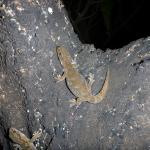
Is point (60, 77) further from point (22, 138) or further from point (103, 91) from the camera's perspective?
point (22, 138)

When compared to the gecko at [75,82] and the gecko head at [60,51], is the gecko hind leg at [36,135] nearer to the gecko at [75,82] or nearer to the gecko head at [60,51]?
the gecko at [75,82]

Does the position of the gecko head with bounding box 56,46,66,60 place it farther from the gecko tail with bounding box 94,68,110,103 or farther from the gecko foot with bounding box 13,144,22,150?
the gecko foot with bounding box 13,144,22,150

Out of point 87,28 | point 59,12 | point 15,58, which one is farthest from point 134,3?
point 15,58

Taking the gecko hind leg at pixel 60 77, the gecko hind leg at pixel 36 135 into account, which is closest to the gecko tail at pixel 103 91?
the gecko hind leg at pixel 60 77

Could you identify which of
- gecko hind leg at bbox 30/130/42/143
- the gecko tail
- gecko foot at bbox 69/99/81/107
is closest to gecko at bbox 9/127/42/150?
gecko hind leg at bbox 30/130/42/143

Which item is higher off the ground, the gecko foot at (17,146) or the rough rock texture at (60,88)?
the rough rock texture at (60,88)

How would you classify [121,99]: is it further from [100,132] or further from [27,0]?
[27,0]

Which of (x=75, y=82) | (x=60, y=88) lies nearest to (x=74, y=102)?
(x=60, y=88)
